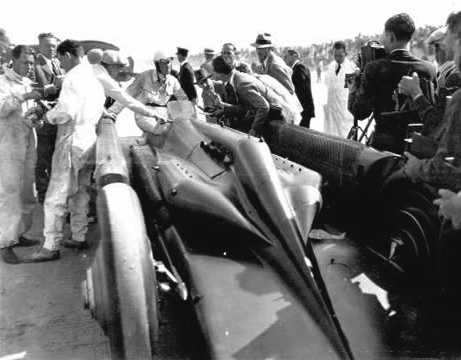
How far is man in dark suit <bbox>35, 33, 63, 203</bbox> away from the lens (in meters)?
6.18

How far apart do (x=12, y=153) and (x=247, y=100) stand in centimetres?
250

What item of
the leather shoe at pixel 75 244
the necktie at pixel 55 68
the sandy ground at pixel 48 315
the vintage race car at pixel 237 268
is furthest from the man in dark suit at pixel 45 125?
the vintage race car at pixel 237 268

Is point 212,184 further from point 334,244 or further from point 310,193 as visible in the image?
point 334,244

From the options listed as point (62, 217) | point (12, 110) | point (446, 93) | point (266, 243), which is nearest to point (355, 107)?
point (446, 93)

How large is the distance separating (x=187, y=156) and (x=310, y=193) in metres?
1.34

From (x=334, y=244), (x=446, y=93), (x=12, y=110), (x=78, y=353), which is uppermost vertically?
(x=446, y=93)

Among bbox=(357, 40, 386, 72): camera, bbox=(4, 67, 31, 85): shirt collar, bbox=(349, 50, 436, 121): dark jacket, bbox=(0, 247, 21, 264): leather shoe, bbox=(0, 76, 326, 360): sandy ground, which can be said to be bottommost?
bbox=(0, 247, 21, 264): leather shoe

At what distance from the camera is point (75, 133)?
14.8 ft

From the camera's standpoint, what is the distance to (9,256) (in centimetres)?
452

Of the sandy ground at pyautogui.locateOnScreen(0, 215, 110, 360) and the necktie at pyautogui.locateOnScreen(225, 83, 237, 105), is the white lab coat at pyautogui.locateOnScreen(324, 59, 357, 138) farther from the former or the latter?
the sandy ground at pyautogui.locateOnScreen(0, 215, 110, 360)

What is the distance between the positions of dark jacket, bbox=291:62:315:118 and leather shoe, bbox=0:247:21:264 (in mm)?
5163

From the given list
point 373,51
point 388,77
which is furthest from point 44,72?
point 388,77

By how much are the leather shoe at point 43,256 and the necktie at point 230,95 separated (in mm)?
2592

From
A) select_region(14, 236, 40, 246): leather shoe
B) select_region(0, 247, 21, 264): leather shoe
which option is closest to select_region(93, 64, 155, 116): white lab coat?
select_region(14, 236, 40, 246): leather shoe
